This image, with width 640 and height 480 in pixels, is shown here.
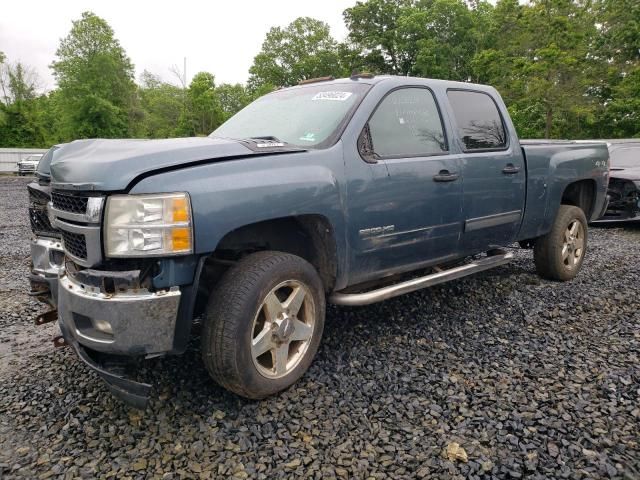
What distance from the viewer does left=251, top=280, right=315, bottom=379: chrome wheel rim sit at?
2.71 m

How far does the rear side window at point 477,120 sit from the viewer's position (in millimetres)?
4000

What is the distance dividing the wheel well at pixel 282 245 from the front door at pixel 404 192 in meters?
0.17

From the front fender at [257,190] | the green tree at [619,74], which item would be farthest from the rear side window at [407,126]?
the green tree at [619,74]

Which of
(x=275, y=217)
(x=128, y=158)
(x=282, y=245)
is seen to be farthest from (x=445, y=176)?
(x=128, y=158)

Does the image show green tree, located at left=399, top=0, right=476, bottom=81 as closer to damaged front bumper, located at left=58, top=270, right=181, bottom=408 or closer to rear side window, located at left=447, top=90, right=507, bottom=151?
rear side window, located at left=447, top=90, right=507, bottom=151

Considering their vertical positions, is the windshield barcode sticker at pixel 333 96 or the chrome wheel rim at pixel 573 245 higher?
the windshield barcode sticker at pixel 333 96

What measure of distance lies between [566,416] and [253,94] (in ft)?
171

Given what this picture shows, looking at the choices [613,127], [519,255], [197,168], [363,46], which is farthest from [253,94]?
[197,168]

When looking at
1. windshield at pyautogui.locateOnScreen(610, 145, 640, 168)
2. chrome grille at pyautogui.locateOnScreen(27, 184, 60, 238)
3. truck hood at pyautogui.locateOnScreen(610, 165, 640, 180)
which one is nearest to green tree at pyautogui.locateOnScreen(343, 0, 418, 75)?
windshield at pyautogui.locateOnScreen(610, 145, 640, 168)

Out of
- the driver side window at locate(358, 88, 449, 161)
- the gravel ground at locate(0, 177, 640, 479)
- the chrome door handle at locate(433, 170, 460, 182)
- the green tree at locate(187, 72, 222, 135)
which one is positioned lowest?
the gravel ground at locate(0, 177, 640, 479)

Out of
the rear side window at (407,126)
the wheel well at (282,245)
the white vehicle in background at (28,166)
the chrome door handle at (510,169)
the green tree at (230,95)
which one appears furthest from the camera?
the green tree at (230,95)

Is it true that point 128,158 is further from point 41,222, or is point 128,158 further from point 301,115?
point 41,222

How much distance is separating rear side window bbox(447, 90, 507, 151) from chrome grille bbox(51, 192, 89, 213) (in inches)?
111

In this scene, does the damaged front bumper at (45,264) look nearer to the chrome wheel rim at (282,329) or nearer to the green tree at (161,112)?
the chrome wheel rim at (282,329)
